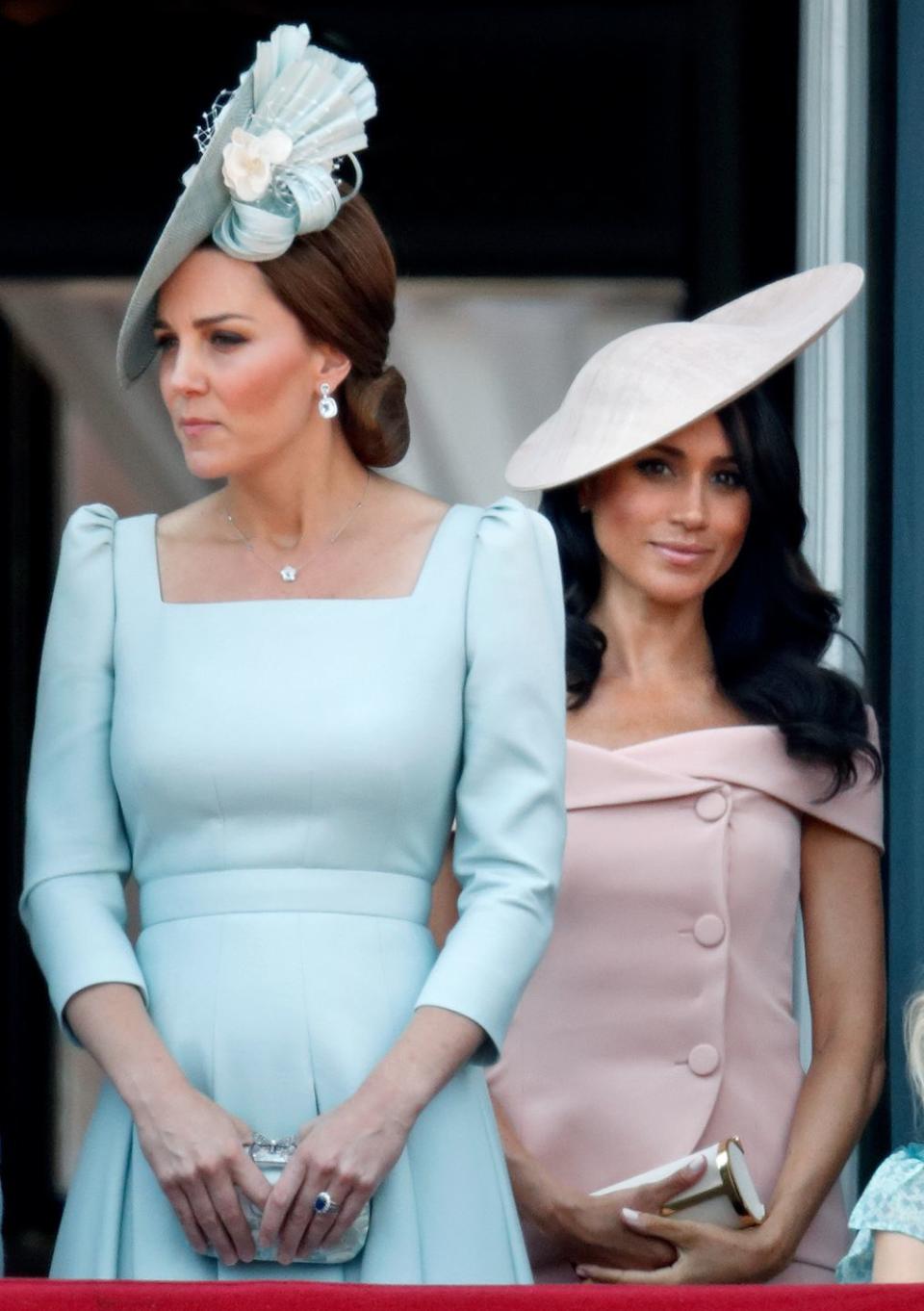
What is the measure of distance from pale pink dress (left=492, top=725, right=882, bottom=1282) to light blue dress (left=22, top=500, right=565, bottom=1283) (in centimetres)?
53

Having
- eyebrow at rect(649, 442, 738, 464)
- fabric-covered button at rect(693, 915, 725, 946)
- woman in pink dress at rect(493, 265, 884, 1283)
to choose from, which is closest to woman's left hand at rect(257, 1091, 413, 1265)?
woman in pink dress at rect(493, 265, 884, 1283)

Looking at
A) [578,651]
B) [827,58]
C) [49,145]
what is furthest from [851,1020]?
[49,145]

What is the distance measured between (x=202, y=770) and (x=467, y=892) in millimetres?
260

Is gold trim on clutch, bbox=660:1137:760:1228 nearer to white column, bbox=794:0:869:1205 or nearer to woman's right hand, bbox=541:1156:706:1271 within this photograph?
woman's right hand, bbox=541:1156:706:1271

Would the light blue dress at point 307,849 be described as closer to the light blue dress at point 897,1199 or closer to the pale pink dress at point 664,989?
the light blue dress at point 897,1199

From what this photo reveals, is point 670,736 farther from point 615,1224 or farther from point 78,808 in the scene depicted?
point 78,808

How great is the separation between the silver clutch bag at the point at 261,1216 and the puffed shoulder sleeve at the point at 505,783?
179 millimetres

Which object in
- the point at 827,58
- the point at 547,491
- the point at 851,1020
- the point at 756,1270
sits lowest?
the point at 756,1270

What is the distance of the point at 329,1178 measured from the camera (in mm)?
2309

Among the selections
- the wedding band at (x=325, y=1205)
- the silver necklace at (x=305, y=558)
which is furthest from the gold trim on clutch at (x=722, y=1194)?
the silver necklace at (x=305, y=558)

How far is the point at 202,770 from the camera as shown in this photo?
2490mm

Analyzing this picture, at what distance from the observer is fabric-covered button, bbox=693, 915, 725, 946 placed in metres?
3.05

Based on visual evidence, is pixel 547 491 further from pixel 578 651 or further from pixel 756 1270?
pixel 756 1270

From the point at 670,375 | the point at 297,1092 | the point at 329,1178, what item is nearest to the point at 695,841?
the point at 670,375
